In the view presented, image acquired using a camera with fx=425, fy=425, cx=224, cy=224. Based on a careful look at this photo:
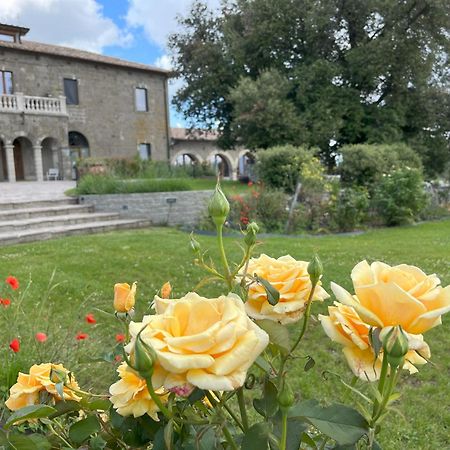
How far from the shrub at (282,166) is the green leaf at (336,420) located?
32.1ft

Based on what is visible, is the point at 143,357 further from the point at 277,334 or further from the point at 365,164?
the point at 365,164

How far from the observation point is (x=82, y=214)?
9.57m

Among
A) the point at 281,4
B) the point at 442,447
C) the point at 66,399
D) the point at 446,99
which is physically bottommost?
the point at 442,447

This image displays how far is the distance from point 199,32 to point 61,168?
9.80 m

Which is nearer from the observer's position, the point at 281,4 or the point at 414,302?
the point at 414,302

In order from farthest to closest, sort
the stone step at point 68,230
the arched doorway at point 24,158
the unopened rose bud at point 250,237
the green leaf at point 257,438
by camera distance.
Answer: the arched doorway at point 24,158 < the stone step at point 68,230 < the unopened rose bud at point 250,237 < the green leaf at point 257,438

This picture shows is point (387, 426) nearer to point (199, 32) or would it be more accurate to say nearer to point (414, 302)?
point (414, 302)

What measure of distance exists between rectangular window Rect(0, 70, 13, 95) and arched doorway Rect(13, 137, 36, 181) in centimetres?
241

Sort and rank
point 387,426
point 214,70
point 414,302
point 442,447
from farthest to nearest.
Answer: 1. point 214,70
2. point 387,426
3. point 442,447
4. point 414,302

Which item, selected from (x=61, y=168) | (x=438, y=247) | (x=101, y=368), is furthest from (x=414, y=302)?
(x=61, y=168)

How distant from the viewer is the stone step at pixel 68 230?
7.11 m

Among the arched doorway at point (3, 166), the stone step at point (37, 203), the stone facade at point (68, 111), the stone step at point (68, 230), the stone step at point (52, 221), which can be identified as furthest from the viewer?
the arched doorway at point (3, 166)

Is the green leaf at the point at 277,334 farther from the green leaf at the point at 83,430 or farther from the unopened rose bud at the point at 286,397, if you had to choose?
the green leaf at the point at 83,430

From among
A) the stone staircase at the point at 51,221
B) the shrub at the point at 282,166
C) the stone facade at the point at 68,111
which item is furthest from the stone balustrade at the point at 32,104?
the shrub at the point at 282,166
